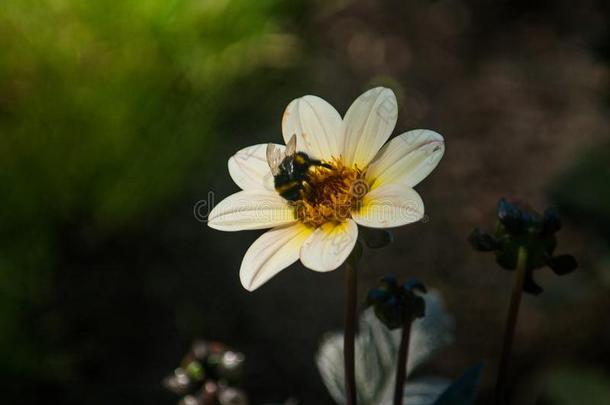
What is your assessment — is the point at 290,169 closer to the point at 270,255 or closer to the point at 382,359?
the point at 270,255

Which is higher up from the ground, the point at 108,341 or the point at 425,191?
the point at 425,191

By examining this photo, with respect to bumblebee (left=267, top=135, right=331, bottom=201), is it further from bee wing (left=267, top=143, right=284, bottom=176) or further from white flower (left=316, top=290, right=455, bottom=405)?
white flower (left=316, top=290, right=455, bottom=405)

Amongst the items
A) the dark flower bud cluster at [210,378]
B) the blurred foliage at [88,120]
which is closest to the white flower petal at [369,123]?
the dark flower bud cluster at [210,378]

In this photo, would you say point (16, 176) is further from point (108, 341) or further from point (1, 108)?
point (108, 341)

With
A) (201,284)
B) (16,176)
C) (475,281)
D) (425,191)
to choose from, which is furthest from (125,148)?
(475,281)

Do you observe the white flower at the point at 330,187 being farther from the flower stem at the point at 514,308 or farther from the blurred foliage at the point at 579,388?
the blurred foliage at the point at 579,388

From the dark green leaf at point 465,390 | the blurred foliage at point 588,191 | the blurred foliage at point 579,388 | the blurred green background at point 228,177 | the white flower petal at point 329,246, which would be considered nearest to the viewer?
the white flower petal at point 329,246
